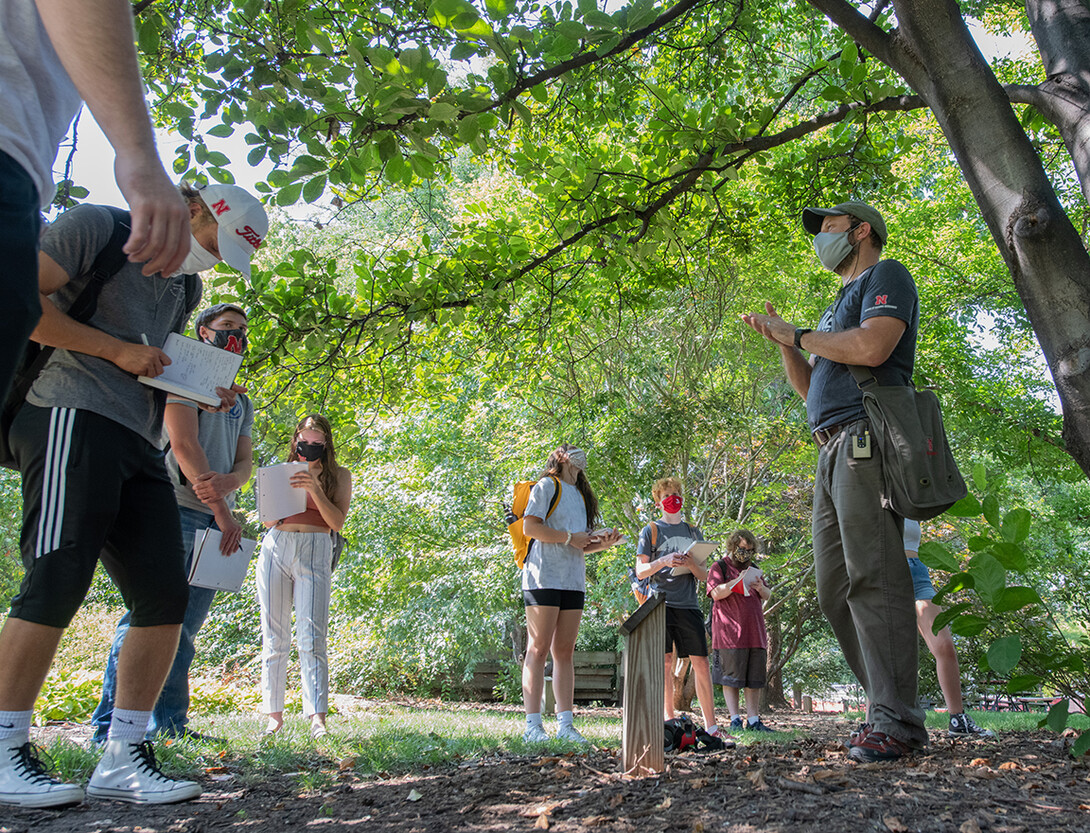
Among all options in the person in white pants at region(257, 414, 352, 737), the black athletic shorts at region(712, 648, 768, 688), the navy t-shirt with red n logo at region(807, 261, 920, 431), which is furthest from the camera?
the black athletic shorts at region(712, 648, 768, 688)

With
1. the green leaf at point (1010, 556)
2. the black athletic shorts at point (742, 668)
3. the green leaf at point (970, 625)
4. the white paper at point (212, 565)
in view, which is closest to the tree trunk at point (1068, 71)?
the green leaf at point (1010, 556)

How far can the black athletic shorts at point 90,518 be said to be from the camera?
230 centimetres

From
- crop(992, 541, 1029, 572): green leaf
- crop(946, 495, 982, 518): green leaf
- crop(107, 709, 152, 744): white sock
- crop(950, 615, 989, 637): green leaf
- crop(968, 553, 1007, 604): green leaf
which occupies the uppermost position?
crop(946, 495, 982, 518): green leaf

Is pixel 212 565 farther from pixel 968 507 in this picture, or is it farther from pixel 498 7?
pixel 968 507

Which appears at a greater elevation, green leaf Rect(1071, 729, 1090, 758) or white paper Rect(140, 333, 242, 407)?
white paper Rect(140, 333, 242, 407)

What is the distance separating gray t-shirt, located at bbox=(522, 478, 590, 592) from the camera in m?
A: 4.92

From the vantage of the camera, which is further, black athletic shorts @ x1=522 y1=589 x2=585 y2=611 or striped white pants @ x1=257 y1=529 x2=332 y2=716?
black athletic shorts @ x1=522 y1=589 x2=585 y2=611

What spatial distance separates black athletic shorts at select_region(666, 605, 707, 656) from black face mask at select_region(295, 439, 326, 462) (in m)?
3.06

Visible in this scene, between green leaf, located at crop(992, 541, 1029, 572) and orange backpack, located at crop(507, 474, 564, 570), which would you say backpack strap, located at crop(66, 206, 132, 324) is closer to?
orange backpack, located at crop(507, 474, 564, 570)

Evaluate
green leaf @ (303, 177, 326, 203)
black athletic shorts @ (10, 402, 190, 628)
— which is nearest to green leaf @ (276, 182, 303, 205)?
green leaf @ (303, 177, 326, 203)

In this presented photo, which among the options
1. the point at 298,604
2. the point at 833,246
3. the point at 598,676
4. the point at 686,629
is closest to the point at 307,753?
the point at 298,604

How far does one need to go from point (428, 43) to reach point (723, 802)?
4117mm

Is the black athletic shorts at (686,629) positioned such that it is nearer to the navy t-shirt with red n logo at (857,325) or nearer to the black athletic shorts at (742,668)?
the black athletic shorts at (742,668)

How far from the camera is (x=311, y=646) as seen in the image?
4.65m
